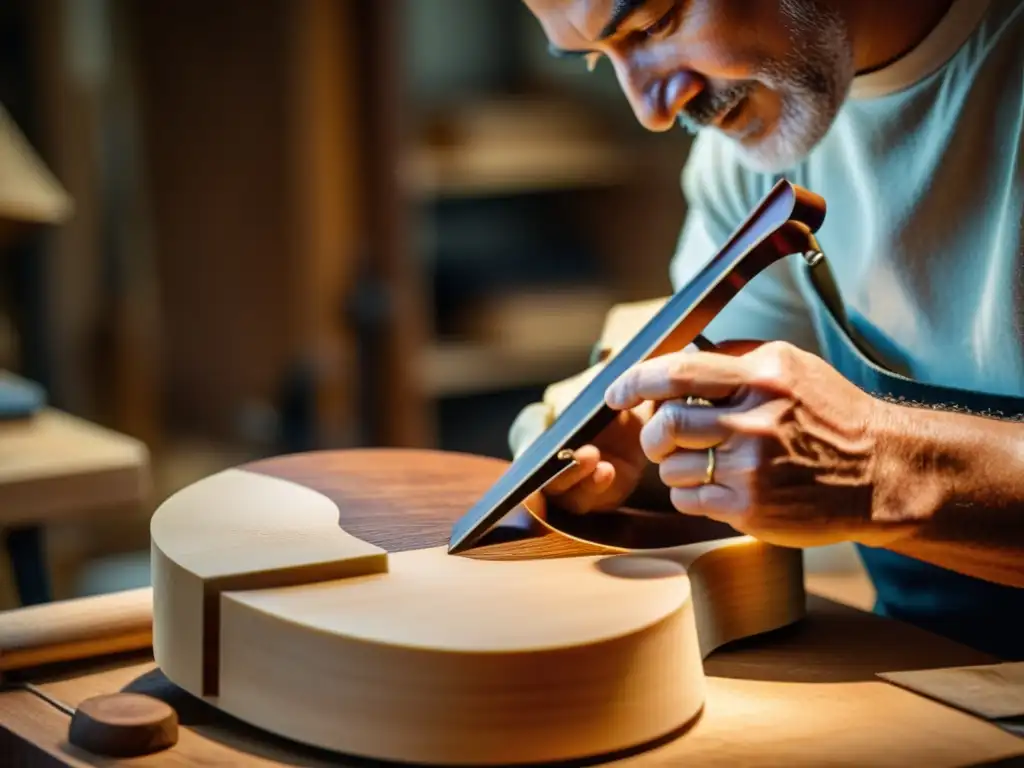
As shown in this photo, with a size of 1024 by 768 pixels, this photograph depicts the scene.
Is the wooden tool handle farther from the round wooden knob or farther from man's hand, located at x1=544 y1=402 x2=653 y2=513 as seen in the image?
man's hand, located at x1=544 y1=402 x2=653 y2=513

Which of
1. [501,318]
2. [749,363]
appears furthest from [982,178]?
[501,318]

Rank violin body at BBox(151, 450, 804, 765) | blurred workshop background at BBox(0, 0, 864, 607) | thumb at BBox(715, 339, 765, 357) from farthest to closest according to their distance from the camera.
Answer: blurred workshop background at BBox(0, 0, 864, 607), thumb at BBox(715, 339, 765, 357), violin body at BBox(151, 450, 804, 765)

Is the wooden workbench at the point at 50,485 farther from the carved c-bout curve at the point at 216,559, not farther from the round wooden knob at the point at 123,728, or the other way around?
the round wooden knob at the point at 123,728

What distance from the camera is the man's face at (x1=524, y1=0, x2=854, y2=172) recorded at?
1521 mm

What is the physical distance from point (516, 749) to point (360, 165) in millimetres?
2756

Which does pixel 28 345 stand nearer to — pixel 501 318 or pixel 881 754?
pixel 501 318

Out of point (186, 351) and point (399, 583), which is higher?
point (399, 583)

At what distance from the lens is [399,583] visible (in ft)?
4.11

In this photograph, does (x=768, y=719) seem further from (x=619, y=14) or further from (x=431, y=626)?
(x=619, y=14)

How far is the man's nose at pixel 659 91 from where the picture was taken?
62.0 inches

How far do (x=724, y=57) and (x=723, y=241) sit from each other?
1.30 feet

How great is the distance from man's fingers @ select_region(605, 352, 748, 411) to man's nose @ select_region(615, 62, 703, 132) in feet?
1.25

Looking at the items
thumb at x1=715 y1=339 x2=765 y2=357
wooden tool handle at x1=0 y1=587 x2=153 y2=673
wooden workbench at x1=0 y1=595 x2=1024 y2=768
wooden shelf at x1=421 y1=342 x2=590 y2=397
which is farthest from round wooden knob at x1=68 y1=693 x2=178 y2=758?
wooden shelf at x1=421 y1=342 x2=590 y2=397

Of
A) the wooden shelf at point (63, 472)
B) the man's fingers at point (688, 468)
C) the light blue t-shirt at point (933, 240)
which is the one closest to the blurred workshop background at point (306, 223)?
the wooden shelf at point (63, 472)
